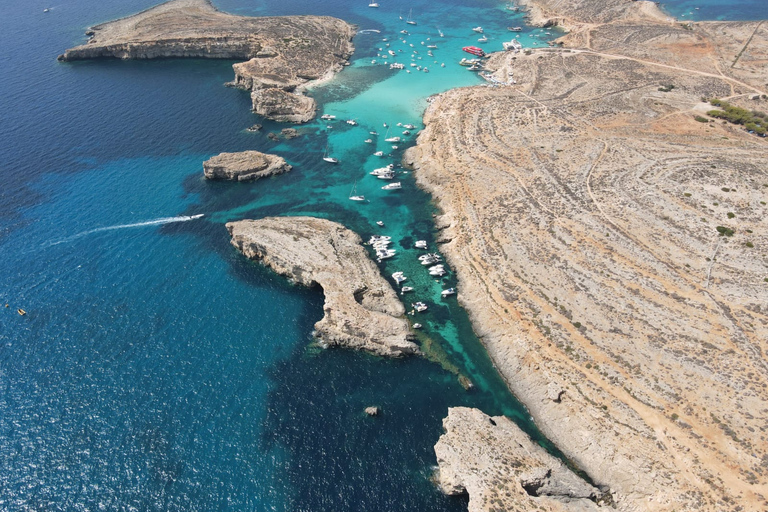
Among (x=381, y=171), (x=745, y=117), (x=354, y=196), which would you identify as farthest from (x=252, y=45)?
(x=745, y=117)

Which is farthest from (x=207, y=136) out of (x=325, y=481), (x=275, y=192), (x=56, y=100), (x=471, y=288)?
(x=325, y=481)

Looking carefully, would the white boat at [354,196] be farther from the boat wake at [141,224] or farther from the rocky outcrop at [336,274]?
the boat wake at [141,224]

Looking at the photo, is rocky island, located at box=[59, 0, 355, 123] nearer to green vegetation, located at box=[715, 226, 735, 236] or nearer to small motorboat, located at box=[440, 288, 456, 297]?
small motorboat, located at box=[440, 288, 456, 297]

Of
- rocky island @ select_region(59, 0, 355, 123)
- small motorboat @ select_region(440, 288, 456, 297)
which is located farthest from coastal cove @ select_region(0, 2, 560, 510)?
rocky island @ select_region(59, 0, 355, 123)

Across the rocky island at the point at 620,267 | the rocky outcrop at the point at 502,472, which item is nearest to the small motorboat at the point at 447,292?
the rocky island at the point at 620,267

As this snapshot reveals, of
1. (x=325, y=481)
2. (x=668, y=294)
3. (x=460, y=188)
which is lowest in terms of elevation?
(x=325, y=481)

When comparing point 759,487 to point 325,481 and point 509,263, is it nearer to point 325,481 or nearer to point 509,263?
point 509,263
